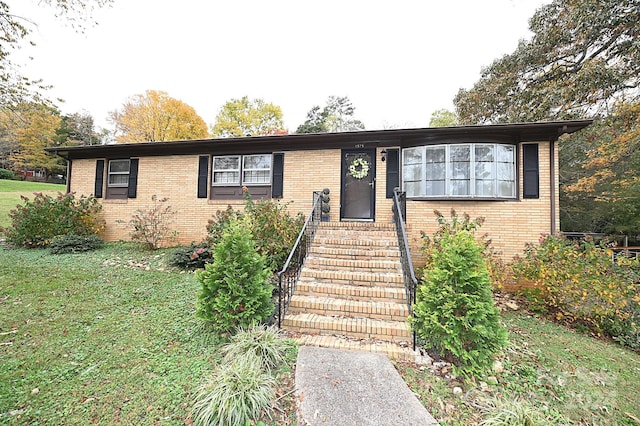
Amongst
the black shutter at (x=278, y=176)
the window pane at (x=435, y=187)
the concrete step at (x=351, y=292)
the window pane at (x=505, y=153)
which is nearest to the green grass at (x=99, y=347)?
the concrete step at (x=351, y=292)

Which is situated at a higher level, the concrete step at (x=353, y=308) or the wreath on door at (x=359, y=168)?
the wreath on door at (x=359, y=168)

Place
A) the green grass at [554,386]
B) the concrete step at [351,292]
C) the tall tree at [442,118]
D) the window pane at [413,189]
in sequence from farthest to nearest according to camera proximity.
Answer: the tall tree at [442,118]
the window pane at [413,189]
the concrete step at [351,292]
the green grass at [554,386]

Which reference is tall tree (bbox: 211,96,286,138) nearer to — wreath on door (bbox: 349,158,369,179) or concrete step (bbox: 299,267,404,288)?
→ wreath on door (bbox: 349,158,369,179)

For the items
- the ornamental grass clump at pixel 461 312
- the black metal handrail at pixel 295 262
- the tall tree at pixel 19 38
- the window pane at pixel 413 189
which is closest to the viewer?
the ornamental grass clump at pixel 461 312

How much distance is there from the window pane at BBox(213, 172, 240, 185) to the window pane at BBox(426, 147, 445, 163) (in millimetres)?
5978

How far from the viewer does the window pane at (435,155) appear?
7.06 metres

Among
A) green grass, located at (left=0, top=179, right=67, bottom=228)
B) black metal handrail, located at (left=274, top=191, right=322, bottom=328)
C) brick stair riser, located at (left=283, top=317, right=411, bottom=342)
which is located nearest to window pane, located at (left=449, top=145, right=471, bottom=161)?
black metal handrail, located at (left=274, top=191, right=322, bottom=328)

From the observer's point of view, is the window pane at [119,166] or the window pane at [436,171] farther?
the window pane at [119,166]

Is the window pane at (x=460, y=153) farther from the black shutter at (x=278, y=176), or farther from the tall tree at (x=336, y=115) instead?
the tall tree at (x=336, y=115)

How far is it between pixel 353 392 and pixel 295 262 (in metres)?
3.40

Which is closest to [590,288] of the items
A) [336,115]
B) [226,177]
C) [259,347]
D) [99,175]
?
[259,347]

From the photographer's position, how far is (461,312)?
321cm

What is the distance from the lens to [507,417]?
2.29m

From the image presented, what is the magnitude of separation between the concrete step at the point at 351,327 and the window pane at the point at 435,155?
4748mm
